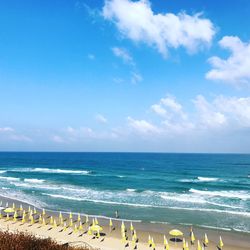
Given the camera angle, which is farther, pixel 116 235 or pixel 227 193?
pixel 227 193

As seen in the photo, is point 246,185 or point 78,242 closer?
point 78,242

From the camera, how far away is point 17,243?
8453mm

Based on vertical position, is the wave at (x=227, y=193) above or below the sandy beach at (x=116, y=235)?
above

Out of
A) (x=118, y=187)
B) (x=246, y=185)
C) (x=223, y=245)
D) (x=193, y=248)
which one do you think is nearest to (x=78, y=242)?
(x=193, y=248)

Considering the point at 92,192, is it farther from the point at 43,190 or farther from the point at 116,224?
the point at 116,224

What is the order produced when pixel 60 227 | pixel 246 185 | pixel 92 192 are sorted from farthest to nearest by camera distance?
pixel 246 185, pixel 92 192, pixel 60 227

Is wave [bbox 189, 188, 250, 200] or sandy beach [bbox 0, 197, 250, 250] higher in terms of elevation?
wave [bbox 189, 188, 250, 200]

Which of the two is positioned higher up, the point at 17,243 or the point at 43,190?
the point at 17,243

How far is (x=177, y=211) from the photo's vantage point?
36125 millimetres

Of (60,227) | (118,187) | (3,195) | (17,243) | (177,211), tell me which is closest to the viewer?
(17,243)

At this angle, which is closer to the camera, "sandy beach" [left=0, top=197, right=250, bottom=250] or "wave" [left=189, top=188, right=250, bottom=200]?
"sandy beach" [left=0, top=197, right=250, bottom=250]

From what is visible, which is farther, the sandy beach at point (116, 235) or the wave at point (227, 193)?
the wave at point (227, 193)

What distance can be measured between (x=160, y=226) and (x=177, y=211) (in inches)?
260

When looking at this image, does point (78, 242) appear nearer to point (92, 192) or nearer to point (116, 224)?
point (116, 224)
